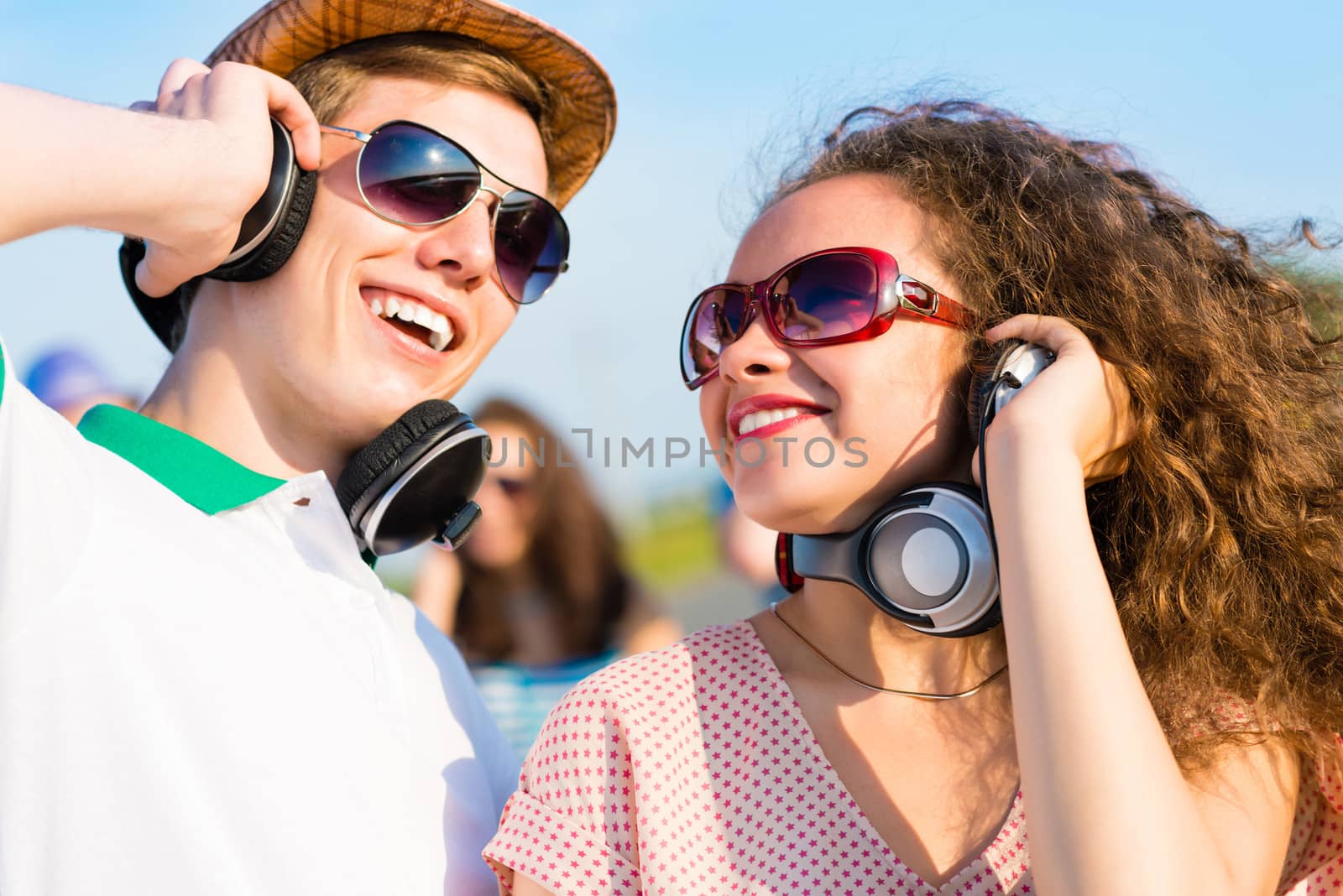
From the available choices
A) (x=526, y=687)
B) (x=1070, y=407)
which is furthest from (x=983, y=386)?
(x=526, y=687)

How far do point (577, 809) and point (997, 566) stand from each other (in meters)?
0.79

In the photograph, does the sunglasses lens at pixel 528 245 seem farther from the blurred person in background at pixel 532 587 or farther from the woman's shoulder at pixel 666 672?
the blurred person in background at pixel 532 587

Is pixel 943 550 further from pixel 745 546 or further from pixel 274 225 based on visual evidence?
pixel 745 546

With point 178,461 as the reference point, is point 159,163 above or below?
above

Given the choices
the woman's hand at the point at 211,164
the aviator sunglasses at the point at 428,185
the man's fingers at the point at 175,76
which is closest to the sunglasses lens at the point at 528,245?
the aviator sunglasses at the point at 428,185

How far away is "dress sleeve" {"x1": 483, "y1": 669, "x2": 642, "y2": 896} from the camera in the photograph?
69.0 inches

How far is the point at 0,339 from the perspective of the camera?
1.42 m

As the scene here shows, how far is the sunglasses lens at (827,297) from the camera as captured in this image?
6.61ft

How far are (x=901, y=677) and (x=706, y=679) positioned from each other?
37 cm

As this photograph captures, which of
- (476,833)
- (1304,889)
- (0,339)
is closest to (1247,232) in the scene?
(1304,889)

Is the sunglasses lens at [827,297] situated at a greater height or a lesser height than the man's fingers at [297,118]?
lesser

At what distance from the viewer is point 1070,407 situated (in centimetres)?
182

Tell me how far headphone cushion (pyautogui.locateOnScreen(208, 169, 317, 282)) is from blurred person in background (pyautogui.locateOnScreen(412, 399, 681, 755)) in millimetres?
3326

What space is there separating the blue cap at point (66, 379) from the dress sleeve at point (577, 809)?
5.00 meters
